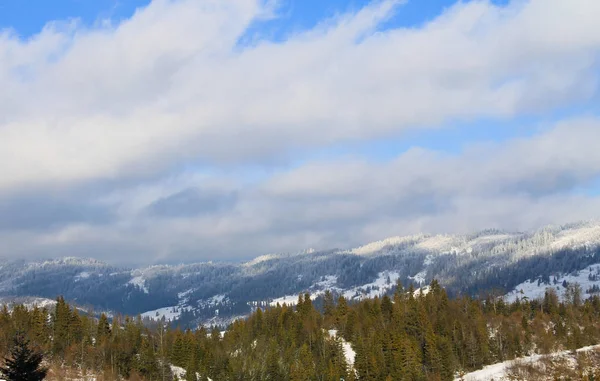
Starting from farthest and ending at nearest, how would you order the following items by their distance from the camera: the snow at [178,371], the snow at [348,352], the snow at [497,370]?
the snow at [178,371]
the snow at [348,352]
the snow at [497,370]

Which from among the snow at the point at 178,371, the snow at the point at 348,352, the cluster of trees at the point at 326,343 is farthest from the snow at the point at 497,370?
the snow at the point at 178,371

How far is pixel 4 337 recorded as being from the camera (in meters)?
153

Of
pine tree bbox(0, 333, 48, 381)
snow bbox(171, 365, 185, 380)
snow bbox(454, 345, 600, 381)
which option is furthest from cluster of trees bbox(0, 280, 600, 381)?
pine tree bbox(0, 333, 48, 381)

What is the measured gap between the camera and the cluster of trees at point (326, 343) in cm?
14788

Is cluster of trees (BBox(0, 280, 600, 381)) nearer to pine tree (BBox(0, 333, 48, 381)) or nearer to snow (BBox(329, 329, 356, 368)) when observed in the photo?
snow (BBox(329, 329, 356, 368))

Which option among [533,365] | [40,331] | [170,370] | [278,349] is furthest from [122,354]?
[533,365]

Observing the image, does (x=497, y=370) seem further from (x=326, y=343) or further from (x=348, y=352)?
(x=326, y=343)

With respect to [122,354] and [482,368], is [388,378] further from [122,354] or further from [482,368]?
[122,354]

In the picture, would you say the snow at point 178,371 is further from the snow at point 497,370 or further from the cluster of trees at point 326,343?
the snow at point 497,370

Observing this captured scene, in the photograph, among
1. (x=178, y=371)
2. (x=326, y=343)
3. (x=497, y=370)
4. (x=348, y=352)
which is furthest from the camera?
(x=348, y=352)

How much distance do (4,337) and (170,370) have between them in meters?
49.6

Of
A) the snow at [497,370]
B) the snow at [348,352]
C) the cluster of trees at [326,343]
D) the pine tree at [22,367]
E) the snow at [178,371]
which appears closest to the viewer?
the pine tree at [22,367]

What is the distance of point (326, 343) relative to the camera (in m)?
169

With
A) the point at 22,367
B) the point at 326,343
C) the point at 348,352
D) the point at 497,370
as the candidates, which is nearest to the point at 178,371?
the point at 326,343
